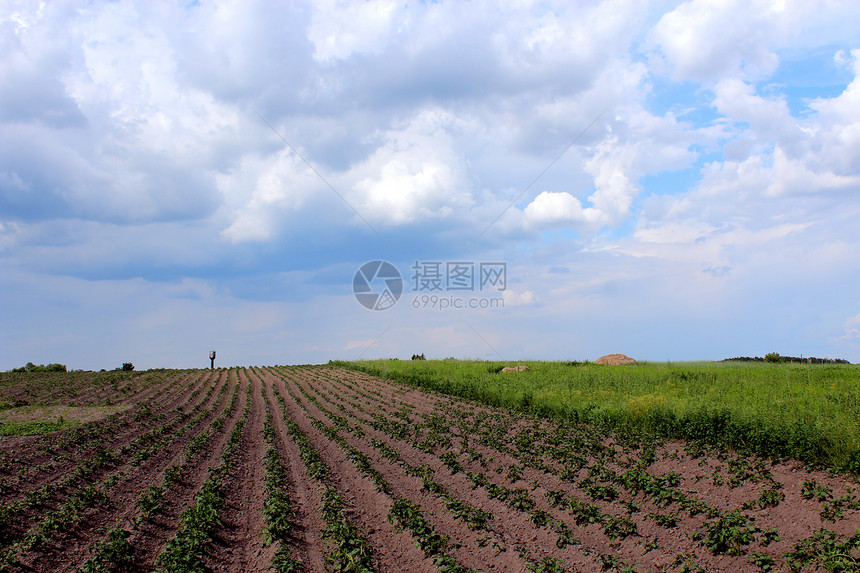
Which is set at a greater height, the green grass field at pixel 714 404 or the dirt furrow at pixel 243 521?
the green grass field at pixel 714 404

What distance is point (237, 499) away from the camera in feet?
35.6

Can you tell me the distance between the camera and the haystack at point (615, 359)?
3300 centimetres

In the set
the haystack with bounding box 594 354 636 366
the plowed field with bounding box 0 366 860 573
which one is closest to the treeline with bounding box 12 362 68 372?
the plowed field with bounding box 0 366 860 573

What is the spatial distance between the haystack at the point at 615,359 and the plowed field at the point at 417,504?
18332 mm

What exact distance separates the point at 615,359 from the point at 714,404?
20.8 meters

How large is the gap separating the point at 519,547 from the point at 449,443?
6.64 meters

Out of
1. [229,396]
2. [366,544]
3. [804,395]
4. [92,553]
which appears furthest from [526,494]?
[229,396]

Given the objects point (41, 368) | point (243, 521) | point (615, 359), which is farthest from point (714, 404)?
point (41, 368)

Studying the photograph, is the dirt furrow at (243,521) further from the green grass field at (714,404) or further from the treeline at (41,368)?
the treeline at (41,368)

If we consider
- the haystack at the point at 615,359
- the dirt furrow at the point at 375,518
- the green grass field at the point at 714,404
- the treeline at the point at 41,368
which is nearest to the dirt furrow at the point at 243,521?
the dirt furrow at the point at 375,518

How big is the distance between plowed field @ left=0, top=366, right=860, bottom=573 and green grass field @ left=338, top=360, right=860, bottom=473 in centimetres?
56

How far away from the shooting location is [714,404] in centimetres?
1327

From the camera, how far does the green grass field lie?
33.1 feet

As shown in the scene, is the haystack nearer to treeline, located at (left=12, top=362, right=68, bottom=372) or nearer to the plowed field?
the plowed field
